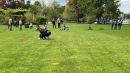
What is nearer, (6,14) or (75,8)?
(6,14)

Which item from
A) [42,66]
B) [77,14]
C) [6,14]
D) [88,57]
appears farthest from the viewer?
[77,14]

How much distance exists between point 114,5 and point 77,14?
Answer: 2426cm

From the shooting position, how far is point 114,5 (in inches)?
3327

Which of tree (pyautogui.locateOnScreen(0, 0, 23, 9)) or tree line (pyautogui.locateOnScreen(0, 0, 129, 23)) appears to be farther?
tree (pyautogui.locateOnScreen(0, 0, 23, 9))

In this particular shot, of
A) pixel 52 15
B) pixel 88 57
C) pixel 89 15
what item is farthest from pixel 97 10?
pixel 88 57

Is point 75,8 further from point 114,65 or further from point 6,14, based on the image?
point 114,65

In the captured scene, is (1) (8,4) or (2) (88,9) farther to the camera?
(1) (8,4)

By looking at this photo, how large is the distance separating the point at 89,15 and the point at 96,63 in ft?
263

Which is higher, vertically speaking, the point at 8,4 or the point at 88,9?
the point at 8,4

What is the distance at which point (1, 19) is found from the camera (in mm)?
68562

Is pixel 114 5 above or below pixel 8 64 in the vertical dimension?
above

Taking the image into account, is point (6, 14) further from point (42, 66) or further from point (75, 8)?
point (42, 66)

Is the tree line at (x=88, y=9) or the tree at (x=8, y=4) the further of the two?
the tree at (x=8, y=4)

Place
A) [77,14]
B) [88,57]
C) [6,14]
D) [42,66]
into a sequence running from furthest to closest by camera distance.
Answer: [77,14] → [6,14] → [88,57] → [42,66]
